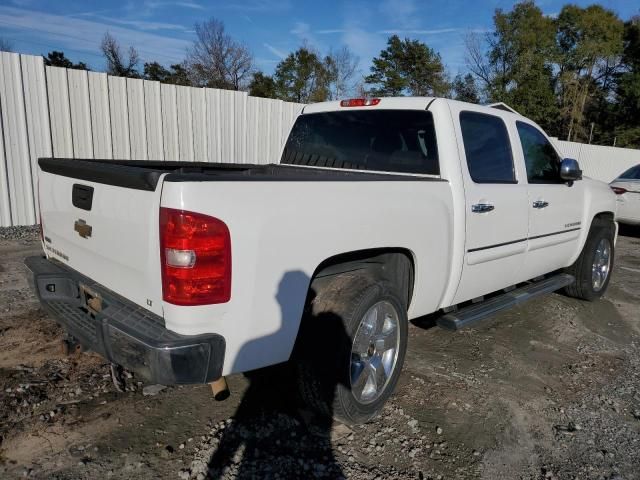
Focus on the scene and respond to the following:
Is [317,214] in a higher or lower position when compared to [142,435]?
higher

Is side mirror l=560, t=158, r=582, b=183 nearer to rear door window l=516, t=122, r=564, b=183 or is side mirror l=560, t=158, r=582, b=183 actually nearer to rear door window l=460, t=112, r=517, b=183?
rear door window l=516, t=122, r=564, b=183

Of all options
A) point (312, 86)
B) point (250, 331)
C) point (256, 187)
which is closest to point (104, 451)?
point (250, 331)

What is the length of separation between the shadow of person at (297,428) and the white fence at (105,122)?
15.7 feet

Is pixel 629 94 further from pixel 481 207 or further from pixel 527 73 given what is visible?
pixel 481 207

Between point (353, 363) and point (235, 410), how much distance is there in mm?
821

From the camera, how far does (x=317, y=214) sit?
2.39m

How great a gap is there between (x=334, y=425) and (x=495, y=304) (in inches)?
68.6

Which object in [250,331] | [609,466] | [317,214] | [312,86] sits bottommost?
[609,466]

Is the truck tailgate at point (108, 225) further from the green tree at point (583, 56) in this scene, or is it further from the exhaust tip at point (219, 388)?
the green tree at point (583, 56)

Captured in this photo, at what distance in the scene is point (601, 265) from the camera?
563cm

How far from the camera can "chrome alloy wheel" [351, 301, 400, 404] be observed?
284 cm

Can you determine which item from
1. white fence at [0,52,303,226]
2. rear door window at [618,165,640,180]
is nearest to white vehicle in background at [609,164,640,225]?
rear door window at [618,165,640,180]

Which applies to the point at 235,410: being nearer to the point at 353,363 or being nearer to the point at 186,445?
the point at 186,445

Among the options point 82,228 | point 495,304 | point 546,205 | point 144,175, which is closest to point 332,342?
point 144,175
